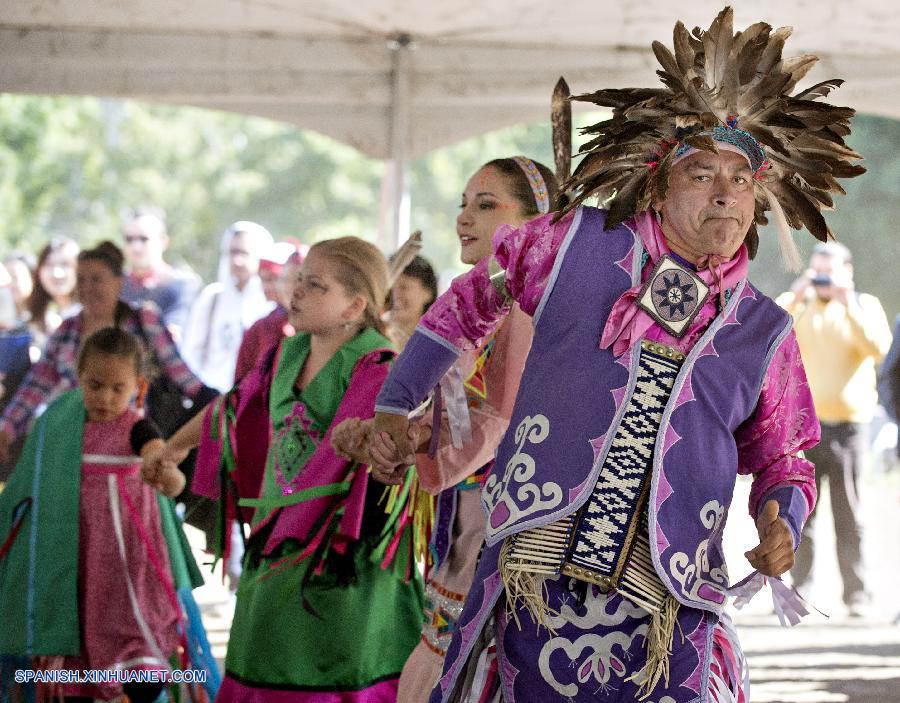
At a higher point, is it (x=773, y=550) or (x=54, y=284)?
(x=54, y=284)

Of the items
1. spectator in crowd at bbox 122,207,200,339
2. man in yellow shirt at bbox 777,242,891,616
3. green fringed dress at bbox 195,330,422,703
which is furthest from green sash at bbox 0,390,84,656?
man in yellow shirt at bbox 777,242,891,616

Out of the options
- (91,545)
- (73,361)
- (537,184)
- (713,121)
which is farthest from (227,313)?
(713,121)

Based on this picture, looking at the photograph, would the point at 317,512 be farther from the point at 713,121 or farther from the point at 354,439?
the point at 713,121

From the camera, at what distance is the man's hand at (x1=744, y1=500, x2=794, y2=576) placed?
258 centimetres

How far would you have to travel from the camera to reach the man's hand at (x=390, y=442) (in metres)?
2.85

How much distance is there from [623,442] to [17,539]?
274 cm

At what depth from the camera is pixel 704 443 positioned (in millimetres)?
2631

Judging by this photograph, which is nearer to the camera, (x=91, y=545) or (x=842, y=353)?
(x=91, y=545)

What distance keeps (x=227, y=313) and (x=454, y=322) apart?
625 cm

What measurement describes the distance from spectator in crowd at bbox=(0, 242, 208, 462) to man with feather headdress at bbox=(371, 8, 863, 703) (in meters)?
3.53

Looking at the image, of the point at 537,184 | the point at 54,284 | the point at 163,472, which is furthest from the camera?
the point at 54,284

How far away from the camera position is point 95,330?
20.1ft

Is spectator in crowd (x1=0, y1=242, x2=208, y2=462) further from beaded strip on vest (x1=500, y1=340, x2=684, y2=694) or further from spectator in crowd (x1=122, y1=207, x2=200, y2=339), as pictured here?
beaded strip on vest (x1=500, y1=340, x2=684, y2=694)

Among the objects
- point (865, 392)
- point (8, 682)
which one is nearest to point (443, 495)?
point (8, 682)
